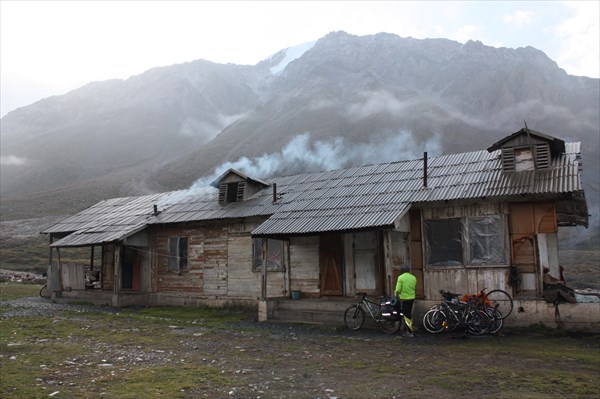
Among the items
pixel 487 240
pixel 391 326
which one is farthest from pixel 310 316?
pixel 487 240

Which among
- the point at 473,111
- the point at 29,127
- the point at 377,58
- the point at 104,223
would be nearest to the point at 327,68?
the point at 377,58

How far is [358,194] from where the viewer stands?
55.5 ft

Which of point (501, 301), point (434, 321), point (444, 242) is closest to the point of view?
point (434, 321)

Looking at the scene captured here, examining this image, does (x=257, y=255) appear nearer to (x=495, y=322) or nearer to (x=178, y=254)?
(x=178, y=254)

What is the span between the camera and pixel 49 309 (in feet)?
63.0

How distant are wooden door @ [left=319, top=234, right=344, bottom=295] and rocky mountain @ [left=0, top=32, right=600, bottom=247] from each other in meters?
31.5

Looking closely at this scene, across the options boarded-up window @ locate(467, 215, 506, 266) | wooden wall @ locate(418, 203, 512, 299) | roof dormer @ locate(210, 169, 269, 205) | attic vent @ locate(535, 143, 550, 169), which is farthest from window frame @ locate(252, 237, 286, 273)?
attic vent @ locate(535, 143, 550, 169)

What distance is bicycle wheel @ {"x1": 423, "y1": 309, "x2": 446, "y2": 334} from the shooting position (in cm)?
1262

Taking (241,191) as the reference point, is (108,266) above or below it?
below

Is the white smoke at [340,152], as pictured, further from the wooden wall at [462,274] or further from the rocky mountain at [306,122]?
the wooden wall at [462,274]

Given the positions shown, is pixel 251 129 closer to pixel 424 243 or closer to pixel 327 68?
pixel 327 68

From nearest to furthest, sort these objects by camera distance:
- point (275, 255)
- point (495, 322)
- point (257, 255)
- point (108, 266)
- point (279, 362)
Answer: point (279, 362)
point (495, 322)
point (275, 255)
point (257, 255)
point (108, 266)

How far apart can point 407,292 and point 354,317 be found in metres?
2.21

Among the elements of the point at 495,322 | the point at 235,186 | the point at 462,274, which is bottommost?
the point at 495,322
